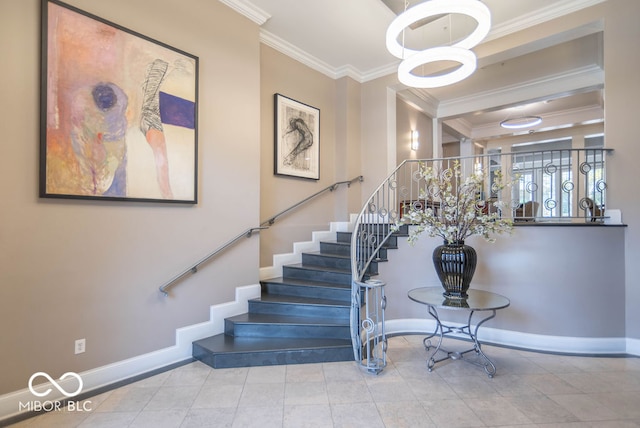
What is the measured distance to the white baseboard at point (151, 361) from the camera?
7.38 feet

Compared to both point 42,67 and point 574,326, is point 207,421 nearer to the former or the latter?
point 42,67

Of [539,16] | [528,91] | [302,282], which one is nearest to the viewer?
[539,16]

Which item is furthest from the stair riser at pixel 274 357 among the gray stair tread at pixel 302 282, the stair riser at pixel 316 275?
the stair riser at pixel 316 275

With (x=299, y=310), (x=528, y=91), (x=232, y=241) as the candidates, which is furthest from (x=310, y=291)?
(x=528, y=91)

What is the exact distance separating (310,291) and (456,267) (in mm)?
1658

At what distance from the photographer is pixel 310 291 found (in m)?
3.78

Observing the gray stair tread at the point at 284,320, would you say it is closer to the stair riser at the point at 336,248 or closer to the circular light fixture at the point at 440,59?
the stair riser at the point at 336,248

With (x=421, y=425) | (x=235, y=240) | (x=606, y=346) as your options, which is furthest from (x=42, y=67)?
(x=606, y=346)

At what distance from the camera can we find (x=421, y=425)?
215cm

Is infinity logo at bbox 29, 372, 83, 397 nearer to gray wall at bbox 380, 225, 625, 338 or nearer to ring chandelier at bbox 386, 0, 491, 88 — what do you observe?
ring chandelier at bbox 386, 0, 491, 88

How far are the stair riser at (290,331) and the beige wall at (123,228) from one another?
1.37 feet

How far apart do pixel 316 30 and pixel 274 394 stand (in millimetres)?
4306

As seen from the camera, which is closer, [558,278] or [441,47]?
[441,47]

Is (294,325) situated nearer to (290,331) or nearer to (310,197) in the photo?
(290,331)
